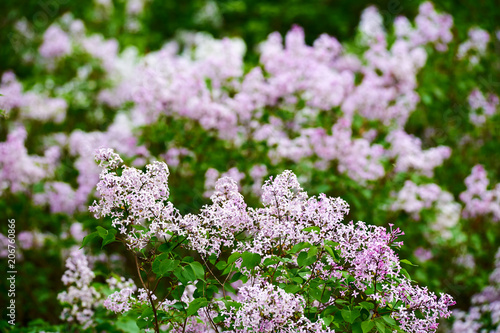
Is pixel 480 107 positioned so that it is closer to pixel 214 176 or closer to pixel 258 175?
pixel 258 175

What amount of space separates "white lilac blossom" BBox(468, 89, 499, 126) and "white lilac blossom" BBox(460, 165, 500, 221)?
1.15 metres

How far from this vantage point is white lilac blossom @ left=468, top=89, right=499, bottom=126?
6249 millimetres

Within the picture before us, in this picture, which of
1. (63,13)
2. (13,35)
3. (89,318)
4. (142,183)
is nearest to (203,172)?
(89,318)

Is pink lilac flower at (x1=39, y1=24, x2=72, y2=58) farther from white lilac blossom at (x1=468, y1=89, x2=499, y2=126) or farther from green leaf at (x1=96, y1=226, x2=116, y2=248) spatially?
green leaf at (x1=96, y1=226, x2=116, y2=248)

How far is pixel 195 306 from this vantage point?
2072 millimetres

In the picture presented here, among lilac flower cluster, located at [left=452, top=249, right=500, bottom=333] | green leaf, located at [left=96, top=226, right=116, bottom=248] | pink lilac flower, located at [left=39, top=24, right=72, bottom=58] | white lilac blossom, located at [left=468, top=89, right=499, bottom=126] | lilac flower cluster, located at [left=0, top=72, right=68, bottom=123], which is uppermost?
pink lilac flower, located at [left=39, top=24, right=72, bottom=58]

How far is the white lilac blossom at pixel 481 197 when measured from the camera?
17.0ft

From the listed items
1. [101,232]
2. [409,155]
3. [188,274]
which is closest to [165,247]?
[188,274]

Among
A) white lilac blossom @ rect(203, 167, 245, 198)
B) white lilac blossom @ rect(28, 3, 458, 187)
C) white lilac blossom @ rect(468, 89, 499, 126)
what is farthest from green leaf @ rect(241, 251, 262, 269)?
white lilac blossom @ rect(468, 89, 499, 126)

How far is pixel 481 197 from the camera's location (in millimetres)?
5297

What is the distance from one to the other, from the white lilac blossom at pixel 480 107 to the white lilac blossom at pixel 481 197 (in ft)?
3.77

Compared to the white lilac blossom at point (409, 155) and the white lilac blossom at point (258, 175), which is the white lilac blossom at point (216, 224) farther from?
the white lilac blossom at point (409, 155)

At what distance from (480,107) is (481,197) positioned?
1.44 metres

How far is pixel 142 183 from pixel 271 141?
3013 mm
